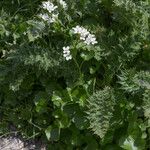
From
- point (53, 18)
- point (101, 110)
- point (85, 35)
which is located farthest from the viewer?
point (53, 18)

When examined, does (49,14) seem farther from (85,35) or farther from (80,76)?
(80,76)

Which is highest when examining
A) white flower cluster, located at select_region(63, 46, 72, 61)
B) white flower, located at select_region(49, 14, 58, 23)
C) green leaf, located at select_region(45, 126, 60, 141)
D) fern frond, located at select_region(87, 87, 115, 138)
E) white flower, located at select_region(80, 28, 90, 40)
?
white flower, located at select_region(49, 14, 58, 23)

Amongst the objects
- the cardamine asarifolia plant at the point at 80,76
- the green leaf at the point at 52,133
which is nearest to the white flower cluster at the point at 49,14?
the cardamine asarifolia plant at the point at 80,76

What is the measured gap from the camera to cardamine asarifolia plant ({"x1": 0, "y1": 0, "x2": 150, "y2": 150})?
3.62 metres

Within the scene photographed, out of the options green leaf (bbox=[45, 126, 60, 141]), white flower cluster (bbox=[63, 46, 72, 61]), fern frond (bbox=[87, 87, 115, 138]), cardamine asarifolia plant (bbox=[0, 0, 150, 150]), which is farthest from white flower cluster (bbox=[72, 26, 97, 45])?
green leaf (bbox=[45, 126, 60, 141])

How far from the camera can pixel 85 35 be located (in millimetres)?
3732

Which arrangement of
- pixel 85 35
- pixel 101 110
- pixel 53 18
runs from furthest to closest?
pixel 53 18 → pixel 85 35 → pixel 101 110

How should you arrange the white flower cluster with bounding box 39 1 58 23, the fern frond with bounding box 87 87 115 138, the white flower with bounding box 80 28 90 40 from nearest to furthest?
the fern frond with bounding box 87 87 115 138, the white flower with bounding box 80 28 90 40, the white flower cluster with bounding box 39 1 58 23

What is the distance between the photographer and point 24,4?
4484 mm

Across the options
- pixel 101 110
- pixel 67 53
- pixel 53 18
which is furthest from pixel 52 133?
pixel 53 18

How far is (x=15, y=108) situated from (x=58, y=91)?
16.9 inches

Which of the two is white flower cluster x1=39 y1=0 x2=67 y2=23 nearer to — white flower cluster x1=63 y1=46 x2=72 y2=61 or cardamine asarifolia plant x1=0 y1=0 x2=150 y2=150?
cardamine asarifolia plant x1=0 y1=0 x2=150 y2=150

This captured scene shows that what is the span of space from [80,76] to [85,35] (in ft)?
1.08

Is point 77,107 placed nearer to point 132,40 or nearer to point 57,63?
point 57,63
